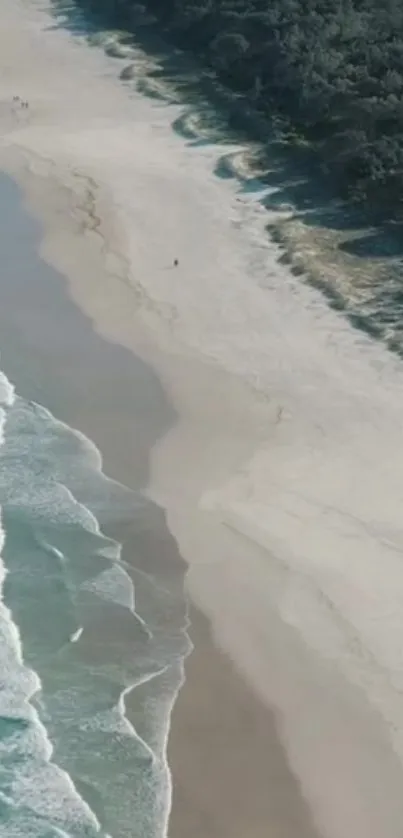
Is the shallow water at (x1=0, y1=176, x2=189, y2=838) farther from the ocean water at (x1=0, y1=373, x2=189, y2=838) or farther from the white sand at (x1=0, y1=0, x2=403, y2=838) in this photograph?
the white sand at (x1=0, y1=0, x2=403, y2=838)

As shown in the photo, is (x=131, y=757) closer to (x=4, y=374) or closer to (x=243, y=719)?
(x=243, y=719)

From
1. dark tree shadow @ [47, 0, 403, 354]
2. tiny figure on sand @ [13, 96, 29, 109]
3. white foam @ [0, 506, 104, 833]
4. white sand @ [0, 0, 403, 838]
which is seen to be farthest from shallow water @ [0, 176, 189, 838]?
tiny figure on sand @ [13, 96, 29, 109]

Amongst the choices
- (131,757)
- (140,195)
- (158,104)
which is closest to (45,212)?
(140,195)

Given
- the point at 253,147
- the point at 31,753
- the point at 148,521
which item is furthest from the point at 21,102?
the point at 31,753

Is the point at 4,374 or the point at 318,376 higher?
the point at 318,376

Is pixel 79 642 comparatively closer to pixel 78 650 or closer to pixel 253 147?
pixel 78 650

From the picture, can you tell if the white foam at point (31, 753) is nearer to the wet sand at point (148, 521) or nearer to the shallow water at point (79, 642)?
the shallow water at point (79, 642)
